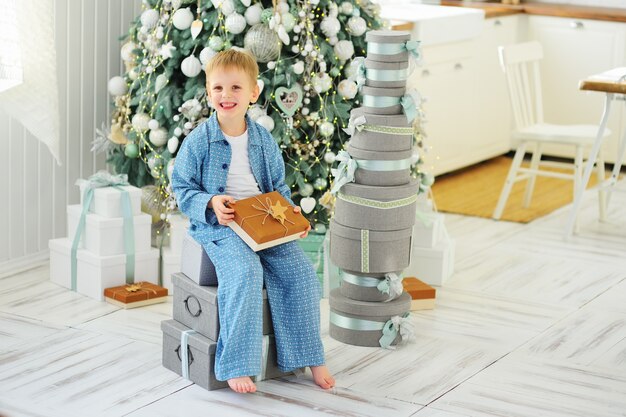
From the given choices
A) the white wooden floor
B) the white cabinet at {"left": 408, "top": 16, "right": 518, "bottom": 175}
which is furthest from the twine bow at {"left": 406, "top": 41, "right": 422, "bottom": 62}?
the white cabinet at {"left": 408, "top": 16, "right": 518, "bottom": 175}

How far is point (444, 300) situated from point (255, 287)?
113 cm

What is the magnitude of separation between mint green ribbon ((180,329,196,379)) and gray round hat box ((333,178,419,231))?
614 millimetres

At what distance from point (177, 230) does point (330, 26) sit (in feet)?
2.87

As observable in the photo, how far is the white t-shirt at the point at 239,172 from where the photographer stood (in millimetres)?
3068

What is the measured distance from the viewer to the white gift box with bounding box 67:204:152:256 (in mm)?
3746

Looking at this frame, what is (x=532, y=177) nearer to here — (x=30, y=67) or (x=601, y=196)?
(x=601, y=196)

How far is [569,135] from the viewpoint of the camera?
4988 millimetres

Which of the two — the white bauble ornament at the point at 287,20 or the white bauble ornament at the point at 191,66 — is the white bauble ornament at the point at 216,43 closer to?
the white bauble ornament at the point at 191,66

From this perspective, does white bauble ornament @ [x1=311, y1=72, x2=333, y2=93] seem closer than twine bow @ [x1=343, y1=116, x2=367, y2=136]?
No

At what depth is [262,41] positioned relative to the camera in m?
3.68

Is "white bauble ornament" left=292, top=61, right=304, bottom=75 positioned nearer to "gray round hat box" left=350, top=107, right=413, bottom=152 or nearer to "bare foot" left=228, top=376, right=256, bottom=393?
"gray round hat box" left=350, top=107, right=413, bottom=152

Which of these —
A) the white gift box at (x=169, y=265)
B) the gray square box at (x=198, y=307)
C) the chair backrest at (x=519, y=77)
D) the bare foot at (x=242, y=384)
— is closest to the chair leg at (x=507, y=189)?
the chair backrest at (x=519, y=77)

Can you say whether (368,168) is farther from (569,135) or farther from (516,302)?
(569,135)

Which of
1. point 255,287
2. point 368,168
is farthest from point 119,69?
point 255,287
